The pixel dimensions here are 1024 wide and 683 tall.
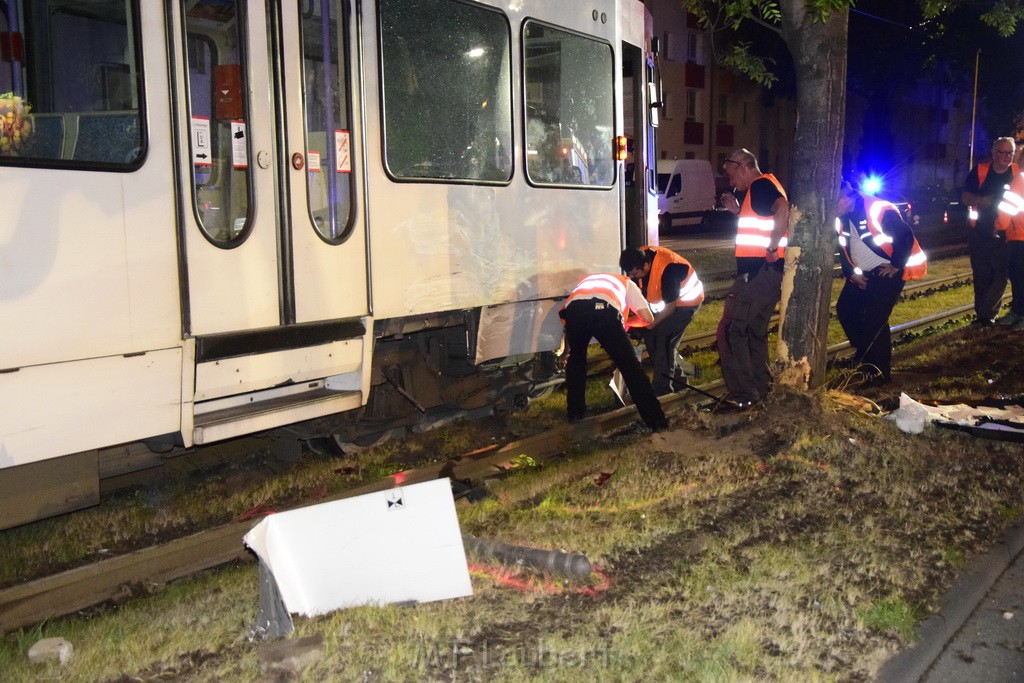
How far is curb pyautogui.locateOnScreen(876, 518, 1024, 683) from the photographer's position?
12.1 feet

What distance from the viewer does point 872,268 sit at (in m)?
8.61

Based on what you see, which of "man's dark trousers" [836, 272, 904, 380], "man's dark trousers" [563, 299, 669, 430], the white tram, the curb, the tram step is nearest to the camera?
the curb

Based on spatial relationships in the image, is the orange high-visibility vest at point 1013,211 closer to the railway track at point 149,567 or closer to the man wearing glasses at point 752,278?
the man wearing glasses at point 752,278

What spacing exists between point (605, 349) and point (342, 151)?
2.54 meters

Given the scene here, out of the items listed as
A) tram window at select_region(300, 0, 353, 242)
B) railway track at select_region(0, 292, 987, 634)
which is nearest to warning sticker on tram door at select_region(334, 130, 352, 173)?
tram window at select_region(300, 0, 353, 242)

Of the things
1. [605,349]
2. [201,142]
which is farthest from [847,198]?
[201,142]

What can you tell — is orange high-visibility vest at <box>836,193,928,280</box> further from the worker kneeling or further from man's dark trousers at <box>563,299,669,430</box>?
man's dark trousers at <box>563,299,669,430</box>

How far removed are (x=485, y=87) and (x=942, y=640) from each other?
3.94m

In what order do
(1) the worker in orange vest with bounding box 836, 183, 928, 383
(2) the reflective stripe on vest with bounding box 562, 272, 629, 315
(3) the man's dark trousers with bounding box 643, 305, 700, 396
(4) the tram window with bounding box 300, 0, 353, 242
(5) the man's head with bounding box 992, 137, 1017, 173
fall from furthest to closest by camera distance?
1. (5) the man's head with bounding box 992, 137, 1017, 173
2. (1) the worker in orange vest with bounding box 836, 183, 928, 383
3. (3) the man's dark trousers with bounding box 643, 305, 700, 396
4. (2) the reflective stripe on vest with bounding box 562, 272, 629, 315
5. (4) the tram window with bounding box 300, 0, 353, 242

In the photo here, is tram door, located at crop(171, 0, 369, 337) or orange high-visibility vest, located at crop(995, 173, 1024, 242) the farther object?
orange high-visibility vest, located at crop(995, 173, 1024, 242)

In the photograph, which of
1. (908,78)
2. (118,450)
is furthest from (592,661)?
(908,78)

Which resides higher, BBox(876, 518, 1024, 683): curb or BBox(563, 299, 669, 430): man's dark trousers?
BBox(563, 299, 669, 430): man's dark trousers

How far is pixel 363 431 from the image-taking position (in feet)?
21.1

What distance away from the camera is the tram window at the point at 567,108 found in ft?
21.3
